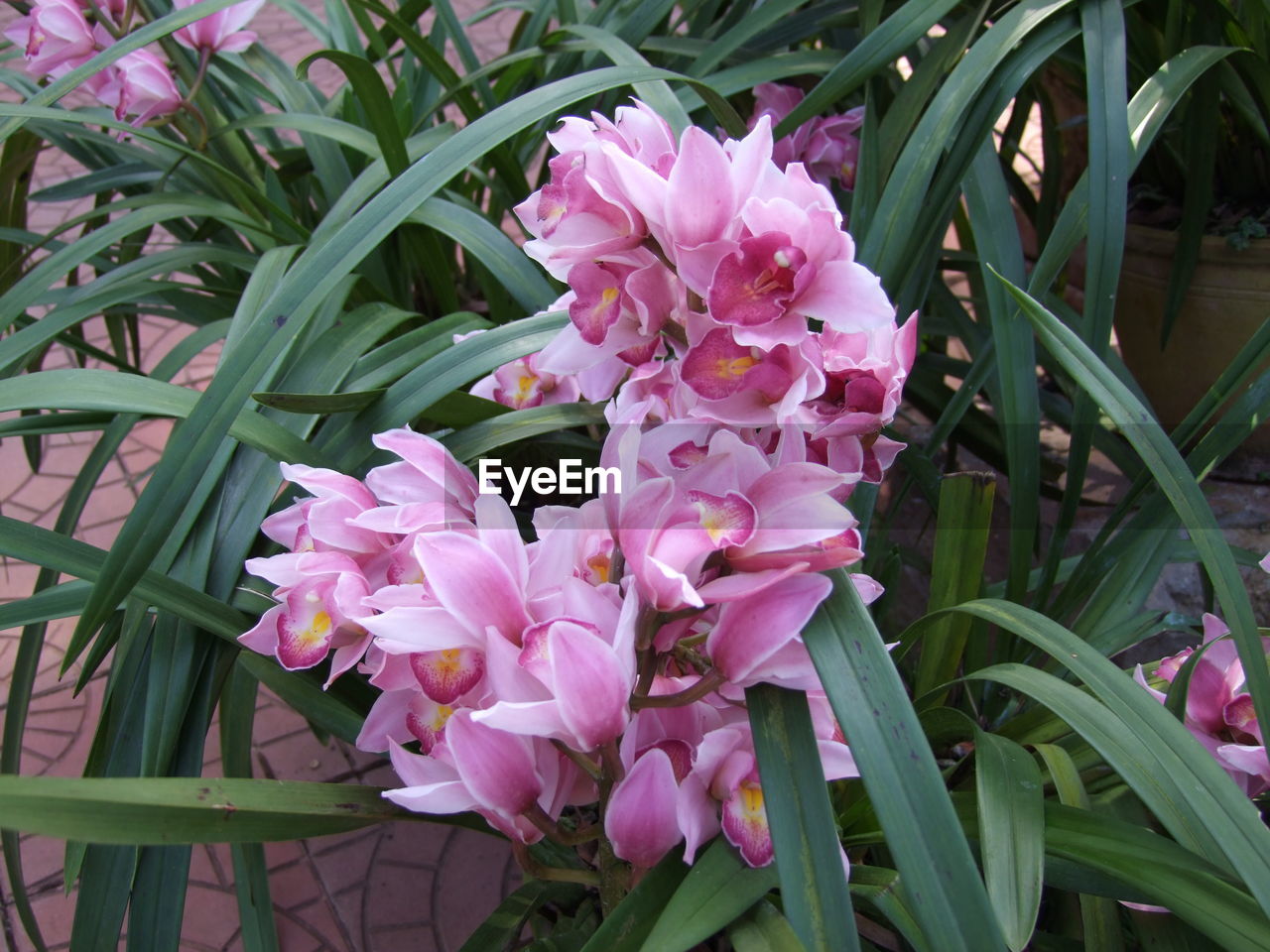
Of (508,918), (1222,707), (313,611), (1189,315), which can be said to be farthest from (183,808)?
(1189,315)

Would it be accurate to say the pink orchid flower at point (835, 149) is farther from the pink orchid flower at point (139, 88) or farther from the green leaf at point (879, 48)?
the pink orchid flower at point (139, 88)

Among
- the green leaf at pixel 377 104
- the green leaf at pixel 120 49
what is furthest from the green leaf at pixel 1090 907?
the green leaf at pixel 120 49

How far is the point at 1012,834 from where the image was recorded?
21.0 inches

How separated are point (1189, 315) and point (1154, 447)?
961 millimetres

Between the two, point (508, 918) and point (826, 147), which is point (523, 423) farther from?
point (826, 147)

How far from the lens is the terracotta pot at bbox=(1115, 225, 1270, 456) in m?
1.33

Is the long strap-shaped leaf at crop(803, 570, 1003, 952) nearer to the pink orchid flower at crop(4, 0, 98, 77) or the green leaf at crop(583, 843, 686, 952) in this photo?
the green leaf at crop(583, 843, 686, 952)

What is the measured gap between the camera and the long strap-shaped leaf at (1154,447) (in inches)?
22.6

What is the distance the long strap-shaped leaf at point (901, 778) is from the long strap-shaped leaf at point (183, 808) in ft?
0.93

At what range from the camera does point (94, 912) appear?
2.18ft

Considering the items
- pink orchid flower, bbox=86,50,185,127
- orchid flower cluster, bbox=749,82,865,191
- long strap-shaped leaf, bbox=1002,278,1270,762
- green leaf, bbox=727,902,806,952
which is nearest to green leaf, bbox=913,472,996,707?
long strap-shaped leaf, bbox=1002,278,1270,762

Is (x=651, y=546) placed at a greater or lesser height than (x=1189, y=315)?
greater

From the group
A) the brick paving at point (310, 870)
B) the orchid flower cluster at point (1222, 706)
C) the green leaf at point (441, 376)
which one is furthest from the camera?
the brick paving at point (310, 870)

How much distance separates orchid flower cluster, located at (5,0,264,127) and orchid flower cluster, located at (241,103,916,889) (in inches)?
29.5
